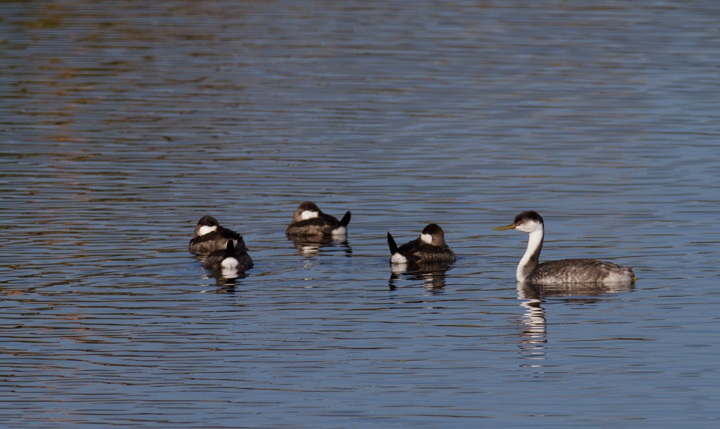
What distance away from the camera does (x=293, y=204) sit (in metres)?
25.3

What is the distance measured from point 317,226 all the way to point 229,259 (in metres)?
3.20

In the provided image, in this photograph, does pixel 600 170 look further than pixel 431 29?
No

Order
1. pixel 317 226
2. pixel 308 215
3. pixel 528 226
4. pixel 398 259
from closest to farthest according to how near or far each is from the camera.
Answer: pixel 528 226
pixel 398 259
pixel 317 226
pixel 308 215

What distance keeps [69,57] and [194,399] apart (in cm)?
3553

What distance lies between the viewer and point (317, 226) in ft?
73.5

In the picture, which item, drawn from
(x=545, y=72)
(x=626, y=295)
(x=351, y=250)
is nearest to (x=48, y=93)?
(x=545, y=72)

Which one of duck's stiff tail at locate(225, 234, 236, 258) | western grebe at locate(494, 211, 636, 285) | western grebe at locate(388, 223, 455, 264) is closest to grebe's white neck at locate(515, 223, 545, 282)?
western grebe at locate(494, 211, 636, 285)

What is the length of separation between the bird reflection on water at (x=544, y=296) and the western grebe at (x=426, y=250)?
1646mm

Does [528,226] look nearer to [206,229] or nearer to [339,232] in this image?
[339,232]

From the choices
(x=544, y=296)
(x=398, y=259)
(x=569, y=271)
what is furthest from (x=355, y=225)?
(x=544, y=296)

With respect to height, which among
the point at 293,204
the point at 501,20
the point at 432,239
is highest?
the point at 501,20

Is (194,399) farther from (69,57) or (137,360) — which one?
(69,57)

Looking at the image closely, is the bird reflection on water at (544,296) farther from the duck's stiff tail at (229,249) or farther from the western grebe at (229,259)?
the duck's stiff tail at (229,249)

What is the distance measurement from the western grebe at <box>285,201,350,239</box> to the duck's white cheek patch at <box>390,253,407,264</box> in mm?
2457
